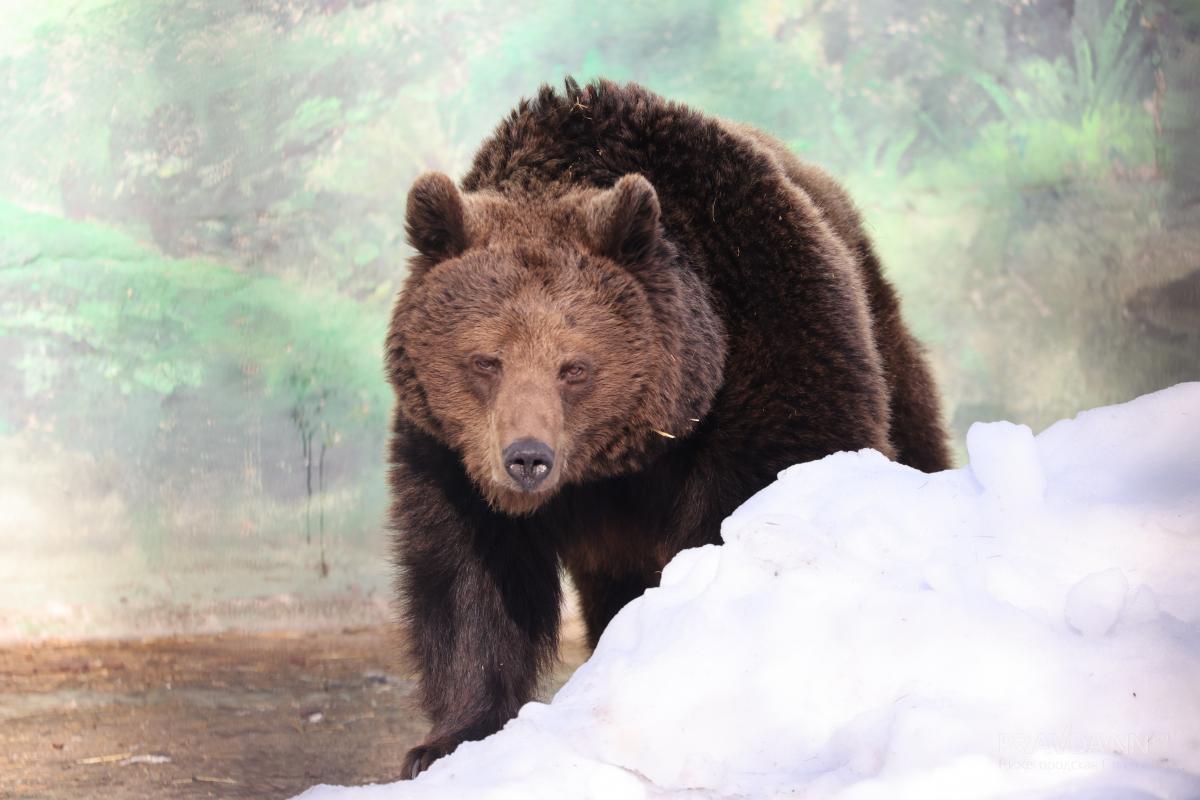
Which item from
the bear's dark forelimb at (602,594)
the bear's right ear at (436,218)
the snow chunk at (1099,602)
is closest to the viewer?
the snow chunk at (1099,602)

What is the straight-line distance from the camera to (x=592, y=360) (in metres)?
4.04

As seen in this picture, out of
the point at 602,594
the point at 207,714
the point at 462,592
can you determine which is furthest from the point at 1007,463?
the point at 207,714

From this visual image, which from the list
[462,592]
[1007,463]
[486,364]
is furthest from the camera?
[462,592]

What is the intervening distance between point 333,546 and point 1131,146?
4.94 m

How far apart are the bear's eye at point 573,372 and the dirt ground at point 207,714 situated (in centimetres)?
132

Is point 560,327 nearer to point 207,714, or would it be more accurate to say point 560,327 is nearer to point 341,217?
point 207,714

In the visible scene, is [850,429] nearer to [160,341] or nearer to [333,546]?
[333,546]

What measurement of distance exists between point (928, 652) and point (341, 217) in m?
5.56

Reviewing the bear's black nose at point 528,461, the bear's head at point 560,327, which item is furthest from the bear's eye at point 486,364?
the bear's black nose at point 528,461

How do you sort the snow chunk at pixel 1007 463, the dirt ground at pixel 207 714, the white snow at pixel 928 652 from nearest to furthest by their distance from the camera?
the white snow at pixel 928 652 < the snow chunk at pixel 1007 463 < the dirt ground at pixel 207 714

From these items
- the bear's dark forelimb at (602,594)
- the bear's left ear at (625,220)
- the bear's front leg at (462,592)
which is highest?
the bear's left ear at (625,220)

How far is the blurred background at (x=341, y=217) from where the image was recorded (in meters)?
7.28

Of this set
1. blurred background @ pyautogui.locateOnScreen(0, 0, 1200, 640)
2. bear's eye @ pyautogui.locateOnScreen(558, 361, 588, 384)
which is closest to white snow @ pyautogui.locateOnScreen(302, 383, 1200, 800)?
bear's eye @ pyautogui.locateOnScreen(558, 361, 588, 384)

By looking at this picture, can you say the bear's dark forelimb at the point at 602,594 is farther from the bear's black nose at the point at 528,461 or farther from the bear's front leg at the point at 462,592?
the bear's black nose at the point at 528,461
